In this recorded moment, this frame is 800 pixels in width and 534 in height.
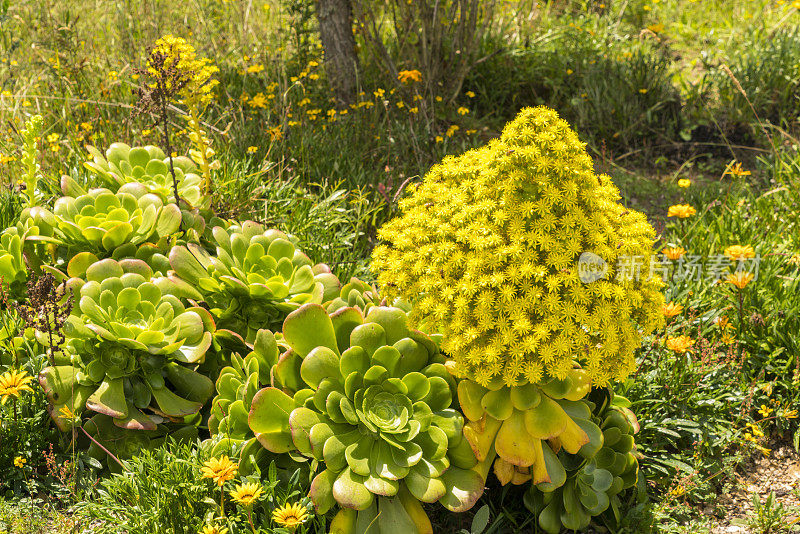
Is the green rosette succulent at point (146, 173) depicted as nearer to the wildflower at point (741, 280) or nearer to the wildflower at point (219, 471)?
the wildflower at point (219, 471)

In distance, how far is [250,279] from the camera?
2.49 metres

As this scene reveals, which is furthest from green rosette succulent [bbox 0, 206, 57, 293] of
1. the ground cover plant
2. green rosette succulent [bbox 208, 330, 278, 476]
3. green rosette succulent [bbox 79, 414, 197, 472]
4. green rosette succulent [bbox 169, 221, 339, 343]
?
green rosette succulent [bbox 208, 330, 278, 476]

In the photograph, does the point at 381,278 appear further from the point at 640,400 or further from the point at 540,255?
the point at 640,400

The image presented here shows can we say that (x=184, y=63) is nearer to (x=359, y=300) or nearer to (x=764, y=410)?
(x=359, y=300)

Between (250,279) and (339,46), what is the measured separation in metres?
3.29

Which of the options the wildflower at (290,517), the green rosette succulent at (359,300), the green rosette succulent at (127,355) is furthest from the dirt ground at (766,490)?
the green rosette succulent at (127,355)

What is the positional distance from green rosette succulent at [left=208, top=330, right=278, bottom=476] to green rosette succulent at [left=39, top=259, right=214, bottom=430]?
13cm

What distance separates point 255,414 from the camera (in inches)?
84.4

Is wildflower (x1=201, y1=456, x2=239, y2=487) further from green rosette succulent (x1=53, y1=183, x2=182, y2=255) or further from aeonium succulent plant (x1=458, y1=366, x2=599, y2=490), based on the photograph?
green rosette succulent (x1=53, y1=183, x2=182, y2=255)

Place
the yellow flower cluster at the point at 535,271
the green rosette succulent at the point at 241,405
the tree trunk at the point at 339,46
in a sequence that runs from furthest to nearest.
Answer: the tree trunk at the point at 339,46, the green rosette succulent at the point at 241,405, the yellow flower cluster at the point at 535,271

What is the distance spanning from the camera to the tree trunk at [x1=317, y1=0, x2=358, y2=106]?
5176 mm

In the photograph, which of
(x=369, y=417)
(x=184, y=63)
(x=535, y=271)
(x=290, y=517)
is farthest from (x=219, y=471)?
(x=184, y=63)

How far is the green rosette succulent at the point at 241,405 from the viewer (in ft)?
7.25

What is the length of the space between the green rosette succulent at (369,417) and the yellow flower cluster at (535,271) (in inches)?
7.2
